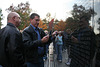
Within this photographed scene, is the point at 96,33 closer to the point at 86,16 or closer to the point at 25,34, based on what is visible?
the point at 86,16

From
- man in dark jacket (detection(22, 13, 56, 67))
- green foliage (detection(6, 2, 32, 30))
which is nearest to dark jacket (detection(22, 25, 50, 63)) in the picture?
man in dark jacket (detection(22, 13, 56, 67))

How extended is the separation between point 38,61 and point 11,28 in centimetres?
112

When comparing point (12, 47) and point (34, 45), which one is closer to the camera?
point (12, 47)

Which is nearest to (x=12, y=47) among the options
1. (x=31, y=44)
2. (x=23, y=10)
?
(x=31, y=44)

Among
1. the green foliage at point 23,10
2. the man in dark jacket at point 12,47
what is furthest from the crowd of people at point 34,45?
the green foliage at point 23,10

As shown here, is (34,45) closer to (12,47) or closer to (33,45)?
(33,45)

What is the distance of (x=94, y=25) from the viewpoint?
118 cm

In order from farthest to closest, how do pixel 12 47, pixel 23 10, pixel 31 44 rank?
pixel 23 10 < pixel 31 44 < pixel 12 47

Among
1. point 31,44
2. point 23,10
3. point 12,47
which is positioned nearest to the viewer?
point 12,47

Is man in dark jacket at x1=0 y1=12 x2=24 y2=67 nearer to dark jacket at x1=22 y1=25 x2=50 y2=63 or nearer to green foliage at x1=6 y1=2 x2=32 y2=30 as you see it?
dark jacket at x1=22 y1=25 x2=50 y2=63

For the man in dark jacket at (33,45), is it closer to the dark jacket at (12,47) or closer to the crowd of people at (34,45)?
the crowd of people at (34,45)

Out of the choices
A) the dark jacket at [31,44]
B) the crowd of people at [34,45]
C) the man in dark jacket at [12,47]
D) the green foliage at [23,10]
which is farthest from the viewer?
the green foliage at [23,10]

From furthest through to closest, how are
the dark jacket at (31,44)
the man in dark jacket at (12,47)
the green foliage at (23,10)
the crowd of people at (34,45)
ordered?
1. the green foliage at (23,10)
2. the dark jacket at (31,44)
3. the man in dark jacket at (12,47)
4. the crowd of people at (34,45)

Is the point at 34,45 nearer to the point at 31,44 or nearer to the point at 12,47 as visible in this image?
the point at 31,44
